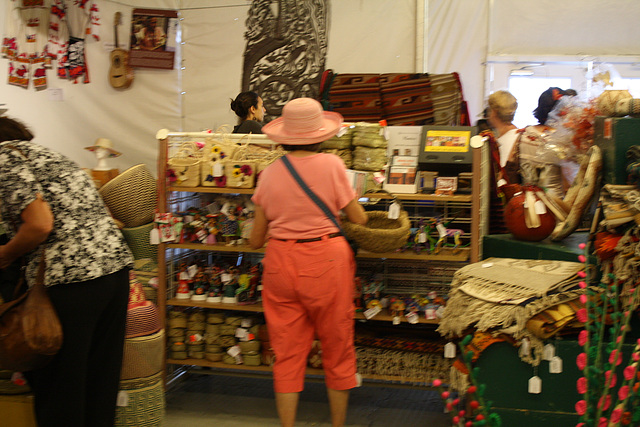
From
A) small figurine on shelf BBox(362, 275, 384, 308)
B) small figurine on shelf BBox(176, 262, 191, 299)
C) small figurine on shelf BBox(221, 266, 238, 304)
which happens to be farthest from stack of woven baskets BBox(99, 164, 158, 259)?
small figurine on shelf BBox(362, 275, 384, 308)

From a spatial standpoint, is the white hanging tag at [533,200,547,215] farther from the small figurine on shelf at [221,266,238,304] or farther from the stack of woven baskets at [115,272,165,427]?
the stack of woven baskets at [115,272,165,427]

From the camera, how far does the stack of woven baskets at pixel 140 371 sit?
3.07 metres

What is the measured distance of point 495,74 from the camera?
5.11 metres

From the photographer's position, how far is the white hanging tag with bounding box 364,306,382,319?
3.33m

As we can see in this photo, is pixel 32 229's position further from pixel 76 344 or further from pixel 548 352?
pixel 548 352

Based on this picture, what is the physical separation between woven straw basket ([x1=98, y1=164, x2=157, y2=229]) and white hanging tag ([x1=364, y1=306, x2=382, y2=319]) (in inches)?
69.3

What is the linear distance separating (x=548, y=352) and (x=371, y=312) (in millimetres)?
1122

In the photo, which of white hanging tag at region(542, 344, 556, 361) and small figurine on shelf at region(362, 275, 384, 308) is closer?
white hanging tag at region(542, 344, 556, 361)

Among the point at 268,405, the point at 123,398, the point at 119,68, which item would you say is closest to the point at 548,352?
the point at 268,405

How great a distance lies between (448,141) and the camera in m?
3.38

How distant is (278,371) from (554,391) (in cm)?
118

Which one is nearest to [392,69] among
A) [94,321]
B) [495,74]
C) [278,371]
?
[495,74]

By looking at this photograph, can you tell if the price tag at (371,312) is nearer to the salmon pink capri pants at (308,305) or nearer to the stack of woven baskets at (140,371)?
the salmon pink capri pants at (308,305)

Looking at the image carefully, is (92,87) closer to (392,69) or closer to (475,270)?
(392,69)
